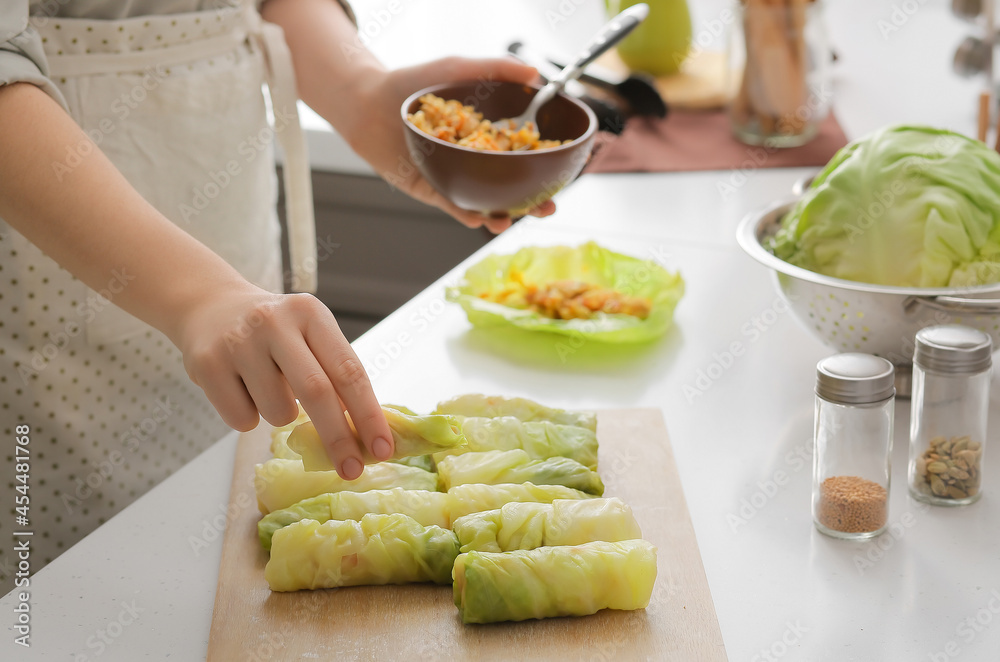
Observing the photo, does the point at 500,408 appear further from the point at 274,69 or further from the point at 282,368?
the point at 274,69

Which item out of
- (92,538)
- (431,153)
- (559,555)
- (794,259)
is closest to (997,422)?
(794,259)

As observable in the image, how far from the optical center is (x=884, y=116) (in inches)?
89.7

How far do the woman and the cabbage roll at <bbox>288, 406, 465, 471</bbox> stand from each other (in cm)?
21

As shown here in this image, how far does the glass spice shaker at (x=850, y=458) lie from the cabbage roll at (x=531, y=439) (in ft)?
0.88

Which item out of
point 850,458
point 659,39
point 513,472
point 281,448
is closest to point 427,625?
point 513,472

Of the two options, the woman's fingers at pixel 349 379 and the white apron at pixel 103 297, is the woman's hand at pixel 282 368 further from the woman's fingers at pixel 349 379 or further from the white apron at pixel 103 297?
the white apron at pixel 103 297

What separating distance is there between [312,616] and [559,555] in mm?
255

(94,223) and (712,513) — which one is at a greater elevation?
(94,223)

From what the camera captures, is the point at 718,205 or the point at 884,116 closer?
the point at 718,205

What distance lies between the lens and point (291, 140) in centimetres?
159

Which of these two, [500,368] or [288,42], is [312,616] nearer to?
[500,368]

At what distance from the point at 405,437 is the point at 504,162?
1.37 feet

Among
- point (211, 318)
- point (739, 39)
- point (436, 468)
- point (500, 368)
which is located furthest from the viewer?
point (739, 39)

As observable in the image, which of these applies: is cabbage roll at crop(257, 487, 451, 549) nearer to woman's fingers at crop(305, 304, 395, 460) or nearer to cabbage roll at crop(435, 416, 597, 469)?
cabbage roll at crop(435, 416, 597, 469)
